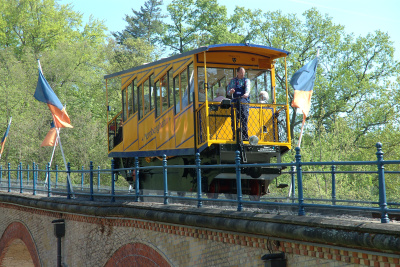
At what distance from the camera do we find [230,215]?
27.2 ft

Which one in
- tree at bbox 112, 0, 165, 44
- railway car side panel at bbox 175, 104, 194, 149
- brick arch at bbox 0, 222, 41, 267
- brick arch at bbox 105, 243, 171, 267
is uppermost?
tree at bbox 112, 0, 165, 44

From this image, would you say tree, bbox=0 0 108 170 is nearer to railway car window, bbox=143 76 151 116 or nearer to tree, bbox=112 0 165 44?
tree, bbox=112 0 165 44

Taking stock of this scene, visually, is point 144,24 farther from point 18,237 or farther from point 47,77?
point 18,237

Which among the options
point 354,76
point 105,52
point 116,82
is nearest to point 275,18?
point 354,76

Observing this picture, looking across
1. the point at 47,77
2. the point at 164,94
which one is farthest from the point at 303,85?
the point at 47,77

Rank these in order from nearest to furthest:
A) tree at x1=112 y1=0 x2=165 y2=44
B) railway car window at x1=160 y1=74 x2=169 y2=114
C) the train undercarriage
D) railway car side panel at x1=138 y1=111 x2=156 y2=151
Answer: the train undercarriage → railway car window at x1=160 y1=74 x2=169 y2=114 → railway car side panel at x1=138 y1=111 x2=156 y2=151 → tree at x1=112 y1=0 x2=165 y2=44

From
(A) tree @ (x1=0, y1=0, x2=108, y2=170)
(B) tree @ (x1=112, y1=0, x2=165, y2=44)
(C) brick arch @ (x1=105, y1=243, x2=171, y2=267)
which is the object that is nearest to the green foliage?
(A) tree @ (x1=0, y1=0, x2=108, y2=170)

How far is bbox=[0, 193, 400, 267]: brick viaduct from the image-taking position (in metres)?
6.02

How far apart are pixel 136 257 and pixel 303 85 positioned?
6181 millimetres

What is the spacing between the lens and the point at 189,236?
9688mm

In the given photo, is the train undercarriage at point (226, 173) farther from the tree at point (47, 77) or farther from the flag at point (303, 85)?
the tree at point (47, 77)

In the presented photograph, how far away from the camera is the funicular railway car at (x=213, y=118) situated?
12.1 m

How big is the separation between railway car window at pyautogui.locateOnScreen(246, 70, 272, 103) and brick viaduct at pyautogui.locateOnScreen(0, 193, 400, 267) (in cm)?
379

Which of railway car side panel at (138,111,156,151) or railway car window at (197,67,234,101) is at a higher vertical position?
railway car window at (197,67,234,101)
